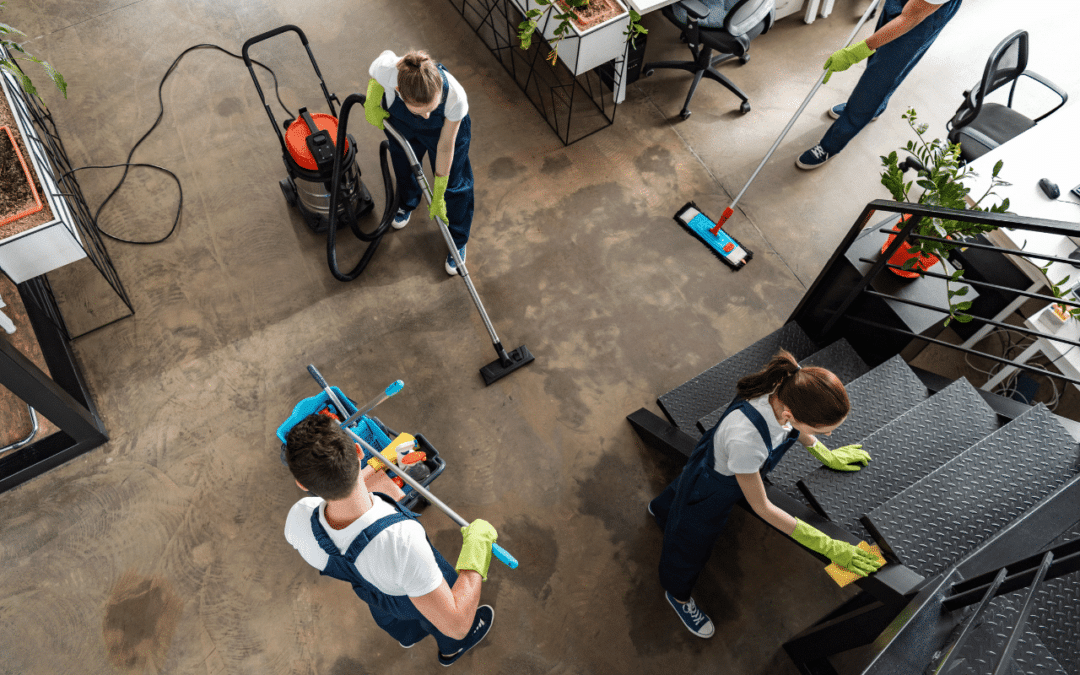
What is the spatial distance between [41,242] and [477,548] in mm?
2257

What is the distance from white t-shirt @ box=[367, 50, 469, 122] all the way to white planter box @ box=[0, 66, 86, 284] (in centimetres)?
147

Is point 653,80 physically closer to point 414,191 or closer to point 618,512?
point 414,191

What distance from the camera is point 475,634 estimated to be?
263 centimetres

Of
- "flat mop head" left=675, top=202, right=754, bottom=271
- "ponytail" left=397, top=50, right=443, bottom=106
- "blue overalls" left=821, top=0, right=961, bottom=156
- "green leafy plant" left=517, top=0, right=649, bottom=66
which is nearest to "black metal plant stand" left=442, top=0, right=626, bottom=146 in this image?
"green leafy plant" left=517, top=0, right=649, bottom=66

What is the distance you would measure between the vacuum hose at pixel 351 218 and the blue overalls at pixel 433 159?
0.07 meters

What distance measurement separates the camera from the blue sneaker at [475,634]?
8.58 feet

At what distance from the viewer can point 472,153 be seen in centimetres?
402

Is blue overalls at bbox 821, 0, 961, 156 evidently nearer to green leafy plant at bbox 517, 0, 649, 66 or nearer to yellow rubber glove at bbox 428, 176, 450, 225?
green leafy plant at bbox 517, 0, 649, 66

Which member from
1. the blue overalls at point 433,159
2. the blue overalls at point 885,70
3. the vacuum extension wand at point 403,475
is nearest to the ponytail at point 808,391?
the vacuum extension wand at point 403,475

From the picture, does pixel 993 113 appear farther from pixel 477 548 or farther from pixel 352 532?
pixel 352 532

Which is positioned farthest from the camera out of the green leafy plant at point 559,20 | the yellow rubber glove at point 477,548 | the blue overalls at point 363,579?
the green leafy plant at point 559,20

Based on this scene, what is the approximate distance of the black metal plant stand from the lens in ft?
13.7

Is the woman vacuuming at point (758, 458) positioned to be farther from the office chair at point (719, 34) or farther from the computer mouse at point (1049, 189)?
the office chair at point (719, 34)

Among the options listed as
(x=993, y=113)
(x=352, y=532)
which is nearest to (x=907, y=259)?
(x=993, y=113)
